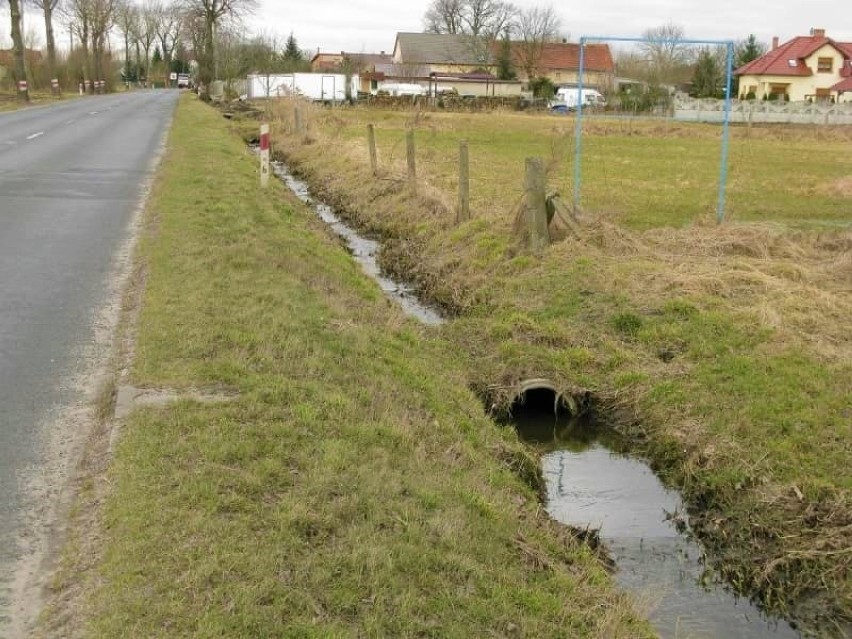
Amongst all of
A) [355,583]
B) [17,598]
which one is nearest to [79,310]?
[17,598]

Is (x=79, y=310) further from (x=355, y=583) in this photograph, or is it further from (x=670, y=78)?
(x=670, y=78)

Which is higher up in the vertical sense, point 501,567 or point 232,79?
point 232,79

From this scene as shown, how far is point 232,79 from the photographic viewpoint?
200 ft

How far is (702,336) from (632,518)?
2875 millimetres

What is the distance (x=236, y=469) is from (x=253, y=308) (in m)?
3.03

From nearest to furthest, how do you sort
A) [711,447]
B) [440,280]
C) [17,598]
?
[17,598], [711,447], [440,280]

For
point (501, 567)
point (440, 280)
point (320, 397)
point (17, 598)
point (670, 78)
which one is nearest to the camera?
point (17, 598)

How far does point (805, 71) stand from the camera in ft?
225

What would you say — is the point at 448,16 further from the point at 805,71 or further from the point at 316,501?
the point at 316,501

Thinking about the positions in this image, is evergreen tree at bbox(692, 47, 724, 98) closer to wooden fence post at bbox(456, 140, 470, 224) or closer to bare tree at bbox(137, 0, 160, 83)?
wooden fence post at bbox(456, 140, 470, 224)

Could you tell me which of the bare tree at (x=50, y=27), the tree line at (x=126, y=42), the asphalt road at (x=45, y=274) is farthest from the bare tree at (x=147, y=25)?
the asphalt road at (x=45, y=274)

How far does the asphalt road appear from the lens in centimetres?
507

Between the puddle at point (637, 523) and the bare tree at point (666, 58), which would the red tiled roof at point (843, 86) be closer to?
the bare tree at point (666, 58)

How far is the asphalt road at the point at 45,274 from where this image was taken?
5.07 m
